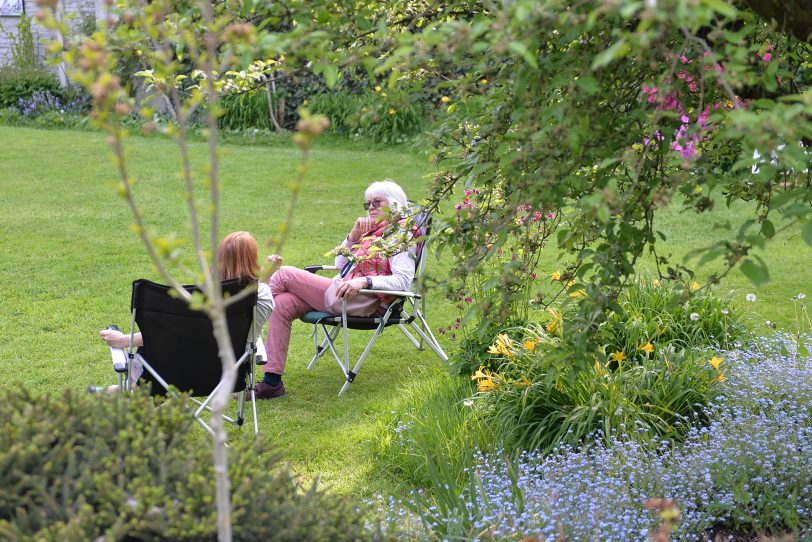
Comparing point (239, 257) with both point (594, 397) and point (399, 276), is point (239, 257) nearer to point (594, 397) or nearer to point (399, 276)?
point (399, 276)

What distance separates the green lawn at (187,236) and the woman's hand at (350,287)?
432 millimetres

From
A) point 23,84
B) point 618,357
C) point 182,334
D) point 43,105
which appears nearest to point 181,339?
point 182,334

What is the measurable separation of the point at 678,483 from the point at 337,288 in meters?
2.44

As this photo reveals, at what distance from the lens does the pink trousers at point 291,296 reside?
5.44 m

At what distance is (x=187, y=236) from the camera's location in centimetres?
820

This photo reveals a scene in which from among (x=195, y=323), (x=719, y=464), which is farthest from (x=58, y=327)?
(x=719, y=464)

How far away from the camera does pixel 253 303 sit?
4.30 m

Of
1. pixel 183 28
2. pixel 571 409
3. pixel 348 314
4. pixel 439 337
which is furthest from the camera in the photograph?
pixel 439 337

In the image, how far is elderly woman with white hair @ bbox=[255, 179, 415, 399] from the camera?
17.3 ft

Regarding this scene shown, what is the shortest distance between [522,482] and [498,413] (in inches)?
30.7

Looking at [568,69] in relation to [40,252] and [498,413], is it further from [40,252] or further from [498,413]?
[40,252]

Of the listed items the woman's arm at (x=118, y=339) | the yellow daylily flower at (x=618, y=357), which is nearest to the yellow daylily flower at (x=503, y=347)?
the yellow daylily flower at (x=618, y=357)

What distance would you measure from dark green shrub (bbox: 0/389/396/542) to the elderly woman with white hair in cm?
294

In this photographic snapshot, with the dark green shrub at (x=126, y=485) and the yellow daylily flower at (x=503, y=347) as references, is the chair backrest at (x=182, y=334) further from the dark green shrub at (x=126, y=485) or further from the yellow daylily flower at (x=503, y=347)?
the dark green shrub at (x=126, y=485)
